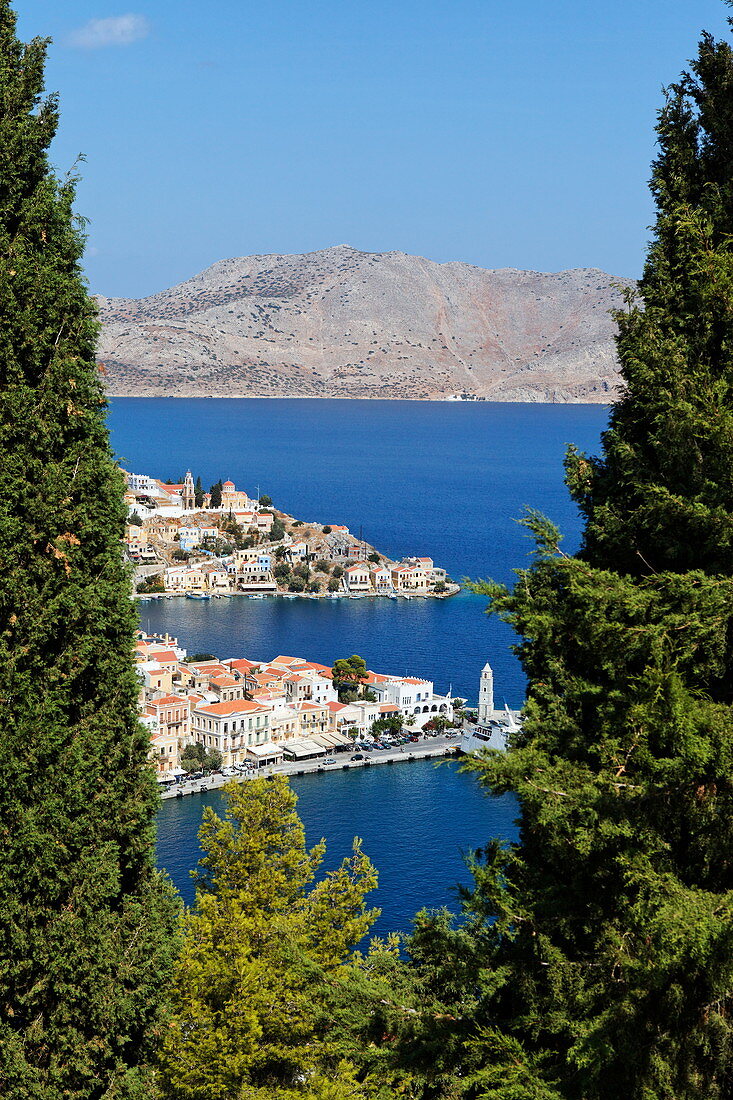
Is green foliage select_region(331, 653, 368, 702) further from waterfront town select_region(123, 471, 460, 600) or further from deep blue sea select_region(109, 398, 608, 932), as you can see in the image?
waterfront town select_region(123, 471, 460, 600)

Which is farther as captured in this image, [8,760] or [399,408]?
[399,408]

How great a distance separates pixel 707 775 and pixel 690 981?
471mm

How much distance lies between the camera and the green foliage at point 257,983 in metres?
4.26

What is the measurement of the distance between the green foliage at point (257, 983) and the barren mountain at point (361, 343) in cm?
14235

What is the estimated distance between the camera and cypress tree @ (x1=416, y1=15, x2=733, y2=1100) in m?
2.66

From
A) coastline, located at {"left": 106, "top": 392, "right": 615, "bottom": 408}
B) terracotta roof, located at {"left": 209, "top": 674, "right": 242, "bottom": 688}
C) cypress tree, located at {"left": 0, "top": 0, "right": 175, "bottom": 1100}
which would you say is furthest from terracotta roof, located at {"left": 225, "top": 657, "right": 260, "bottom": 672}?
coastline, located at {"left": 106, "top": 392, "right": 615, "bottom": 408}

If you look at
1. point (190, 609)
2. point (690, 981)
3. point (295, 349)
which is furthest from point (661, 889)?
point (295, 349)

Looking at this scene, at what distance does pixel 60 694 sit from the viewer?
12.4 ft

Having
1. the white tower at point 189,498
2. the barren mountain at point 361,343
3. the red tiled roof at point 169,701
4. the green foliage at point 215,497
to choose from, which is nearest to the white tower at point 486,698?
the red tiled roof at point 169,701

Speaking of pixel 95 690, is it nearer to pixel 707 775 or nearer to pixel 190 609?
pixel 707 775

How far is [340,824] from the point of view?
20734mm

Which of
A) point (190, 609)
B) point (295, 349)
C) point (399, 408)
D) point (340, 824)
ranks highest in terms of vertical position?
point (295, 349)

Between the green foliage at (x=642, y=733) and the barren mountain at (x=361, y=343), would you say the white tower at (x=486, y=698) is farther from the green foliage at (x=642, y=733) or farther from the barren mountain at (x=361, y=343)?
the barren mountain at (x=361, y=343)

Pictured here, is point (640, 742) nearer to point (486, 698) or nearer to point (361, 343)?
point (486, 698)
